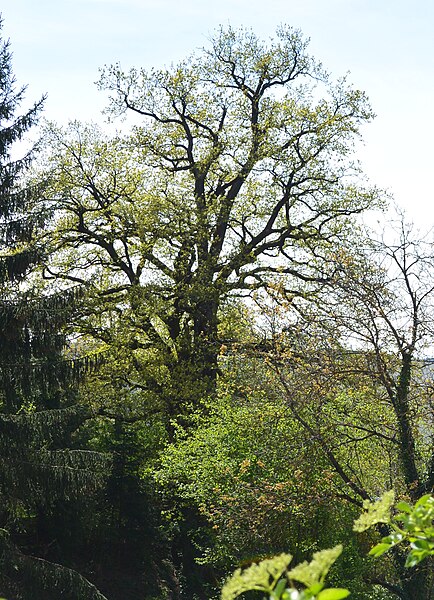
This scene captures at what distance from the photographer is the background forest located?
32.2ft

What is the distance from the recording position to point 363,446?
11.6 metres

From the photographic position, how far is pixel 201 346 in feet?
58.3

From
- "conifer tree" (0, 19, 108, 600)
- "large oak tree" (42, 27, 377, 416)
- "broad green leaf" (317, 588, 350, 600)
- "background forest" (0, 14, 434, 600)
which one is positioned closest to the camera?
"broad green leaf" (317, 588, 350, 600)

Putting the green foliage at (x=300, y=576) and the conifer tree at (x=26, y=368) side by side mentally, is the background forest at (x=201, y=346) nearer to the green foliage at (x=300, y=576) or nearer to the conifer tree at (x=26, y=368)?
the conifer tree at (x=26, y=368)

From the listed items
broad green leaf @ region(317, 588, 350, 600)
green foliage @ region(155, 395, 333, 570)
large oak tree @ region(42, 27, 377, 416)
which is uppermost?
large oak tree @ region(42, 27, 377, 416)

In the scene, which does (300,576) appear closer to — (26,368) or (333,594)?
(333,594)

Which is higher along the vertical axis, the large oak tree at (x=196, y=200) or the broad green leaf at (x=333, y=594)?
the large oak tree at (x=196, y=200)

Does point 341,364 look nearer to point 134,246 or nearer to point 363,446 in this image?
point 363,446

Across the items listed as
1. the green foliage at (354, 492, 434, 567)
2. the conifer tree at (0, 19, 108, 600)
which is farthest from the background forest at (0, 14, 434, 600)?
the green foliage at (354, 492, 434, 567)

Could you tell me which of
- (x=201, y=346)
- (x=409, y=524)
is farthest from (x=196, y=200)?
(x=409, y=524)

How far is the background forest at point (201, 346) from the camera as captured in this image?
32.2ft

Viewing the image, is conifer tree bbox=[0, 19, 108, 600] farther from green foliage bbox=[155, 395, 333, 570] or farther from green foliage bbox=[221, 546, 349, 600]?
green foliage bbox=[221, 546, 349, 600]

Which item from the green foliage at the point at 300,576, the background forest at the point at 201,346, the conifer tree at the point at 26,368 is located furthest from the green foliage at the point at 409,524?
the conifer tree at the point at 26,368

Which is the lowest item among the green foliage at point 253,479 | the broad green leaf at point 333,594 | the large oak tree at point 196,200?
the green foliage at point 253,479
